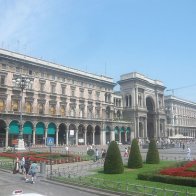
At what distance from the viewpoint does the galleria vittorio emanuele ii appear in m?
62.6

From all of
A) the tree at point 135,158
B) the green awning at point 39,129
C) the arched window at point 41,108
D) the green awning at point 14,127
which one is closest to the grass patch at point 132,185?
the tree at point 135,158

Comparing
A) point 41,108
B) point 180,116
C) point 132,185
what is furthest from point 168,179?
point 180,116

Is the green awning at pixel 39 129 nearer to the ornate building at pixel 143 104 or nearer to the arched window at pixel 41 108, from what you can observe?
the arched window at pixel 41 108

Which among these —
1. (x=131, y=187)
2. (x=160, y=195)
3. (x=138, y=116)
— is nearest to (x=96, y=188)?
(x=131, y=187)

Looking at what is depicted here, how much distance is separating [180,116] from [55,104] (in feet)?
292

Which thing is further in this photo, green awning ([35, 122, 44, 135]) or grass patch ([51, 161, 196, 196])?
green awning ([35, 122, 44, 135])

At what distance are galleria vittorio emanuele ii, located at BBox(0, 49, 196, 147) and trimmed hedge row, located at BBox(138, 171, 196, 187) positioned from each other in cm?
2437

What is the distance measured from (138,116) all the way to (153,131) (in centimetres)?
1489

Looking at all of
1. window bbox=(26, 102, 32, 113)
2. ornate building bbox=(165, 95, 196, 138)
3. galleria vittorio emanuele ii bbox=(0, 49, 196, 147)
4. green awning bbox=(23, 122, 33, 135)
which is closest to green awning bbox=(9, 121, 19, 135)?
galleria vittorio emanuele ii bbox=(0, 49, 196, 147)

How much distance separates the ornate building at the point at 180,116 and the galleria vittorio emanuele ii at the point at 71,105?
24.5 metres

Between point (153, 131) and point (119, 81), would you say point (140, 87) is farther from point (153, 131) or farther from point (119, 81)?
point (153, 131)

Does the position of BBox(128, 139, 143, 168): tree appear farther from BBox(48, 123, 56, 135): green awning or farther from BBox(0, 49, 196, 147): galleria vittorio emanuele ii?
BBox(48, 123, 56, 135): green awning

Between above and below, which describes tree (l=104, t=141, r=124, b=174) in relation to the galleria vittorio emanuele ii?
below

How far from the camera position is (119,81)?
102 m
